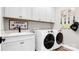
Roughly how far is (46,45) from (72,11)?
169 centimetres

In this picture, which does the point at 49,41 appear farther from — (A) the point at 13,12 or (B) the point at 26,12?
(A) the point at 13,12

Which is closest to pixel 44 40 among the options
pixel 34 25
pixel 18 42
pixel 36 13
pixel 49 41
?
pixel 49 41

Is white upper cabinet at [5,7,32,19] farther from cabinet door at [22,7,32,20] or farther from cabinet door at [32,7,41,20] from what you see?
cabinet door at [32,7,41,20]

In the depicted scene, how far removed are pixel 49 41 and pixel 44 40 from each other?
223mm

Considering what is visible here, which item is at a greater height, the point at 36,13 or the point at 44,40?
the point at 36,13

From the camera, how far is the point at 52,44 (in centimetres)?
234

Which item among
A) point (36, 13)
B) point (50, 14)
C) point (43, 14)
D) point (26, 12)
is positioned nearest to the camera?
point (26, 12)

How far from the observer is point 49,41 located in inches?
88.3

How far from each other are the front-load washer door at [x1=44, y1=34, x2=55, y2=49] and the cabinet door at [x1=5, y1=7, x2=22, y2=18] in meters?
1.01

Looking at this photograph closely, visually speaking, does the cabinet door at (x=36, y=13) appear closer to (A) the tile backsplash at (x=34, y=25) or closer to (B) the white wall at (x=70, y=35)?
(A) the tile backsplash at (x=34, y=25)

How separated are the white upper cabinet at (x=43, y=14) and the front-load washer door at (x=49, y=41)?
2.40 feet

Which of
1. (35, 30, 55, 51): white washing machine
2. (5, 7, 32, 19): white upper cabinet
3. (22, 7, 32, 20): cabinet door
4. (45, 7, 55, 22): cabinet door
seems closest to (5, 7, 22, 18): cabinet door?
(5, 7, 32, 19): white upper cabinet

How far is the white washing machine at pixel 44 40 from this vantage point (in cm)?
207

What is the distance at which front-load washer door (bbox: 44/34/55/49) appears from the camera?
84.5 inches
